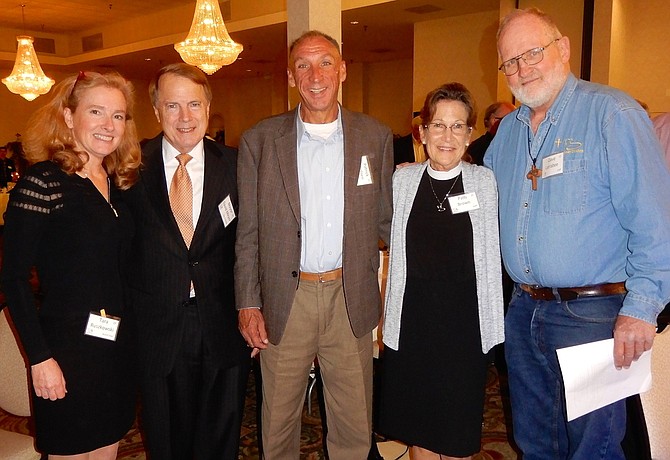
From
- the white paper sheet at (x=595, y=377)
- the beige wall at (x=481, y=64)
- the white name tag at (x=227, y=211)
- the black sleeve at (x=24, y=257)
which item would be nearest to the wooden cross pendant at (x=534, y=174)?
the white paper sheet at (x=595, y=377)

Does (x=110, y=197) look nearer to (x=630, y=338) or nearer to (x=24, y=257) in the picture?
(x=24, y=257)

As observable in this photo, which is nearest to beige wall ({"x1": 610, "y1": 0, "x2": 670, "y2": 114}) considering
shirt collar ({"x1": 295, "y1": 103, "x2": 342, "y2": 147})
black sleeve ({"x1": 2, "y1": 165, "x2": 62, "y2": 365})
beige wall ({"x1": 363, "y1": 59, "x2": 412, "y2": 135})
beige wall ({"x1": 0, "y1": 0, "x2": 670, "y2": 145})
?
beige wall ({"x1": 0, "y1": 0, "x2": 670, "y2": 145})

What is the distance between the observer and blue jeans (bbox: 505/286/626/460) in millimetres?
1751

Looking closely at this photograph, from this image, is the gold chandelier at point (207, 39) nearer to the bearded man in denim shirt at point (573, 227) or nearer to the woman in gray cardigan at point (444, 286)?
the woman in gray cardigan at point (444, 286)

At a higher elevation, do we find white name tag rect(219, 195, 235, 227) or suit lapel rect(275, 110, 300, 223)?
suit lapel rect(275, 110, 300, 223)

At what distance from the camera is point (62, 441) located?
5.78 feet

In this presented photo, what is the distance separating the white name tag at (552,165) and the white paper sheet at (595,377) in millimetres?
557

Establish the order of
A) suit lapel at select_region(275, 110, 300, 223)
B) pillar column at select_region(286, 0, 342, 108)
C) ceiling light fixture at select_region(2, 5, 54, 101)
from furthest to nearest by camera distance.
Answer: ceiling light fixture at select_region(2, 5, 54, 101) → pillar column at select_region(286, 0, 342, 108) → suit lapel at select_region(275, 110, 300, 223)

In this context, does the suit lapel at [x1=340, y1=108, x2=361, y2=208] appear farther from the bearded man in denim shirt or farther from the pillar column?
the pillar column

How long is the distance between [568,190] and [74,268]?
5.33ft

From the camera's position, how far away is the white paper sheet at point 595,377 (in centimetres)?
169

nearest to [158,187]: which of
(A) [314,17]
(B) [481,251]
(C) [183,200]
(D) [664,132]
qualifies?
(C) [183,200]

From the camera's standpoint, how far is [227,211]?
84.3 inches

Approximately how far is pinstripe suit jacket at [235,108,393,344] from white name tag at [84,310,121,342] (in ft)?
1.57
